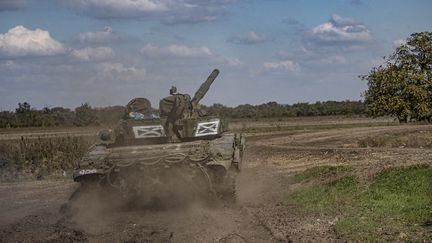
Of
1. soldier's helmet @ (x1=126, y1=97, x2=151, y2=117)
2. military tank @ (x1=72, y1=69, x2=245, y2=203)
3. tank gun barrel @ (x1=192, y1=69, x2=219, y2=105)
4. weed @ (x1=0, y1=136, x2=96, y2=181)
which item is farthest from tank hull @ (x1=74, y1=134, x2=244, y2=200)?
weed @ (x1=0, y1=136, x2=96, y2=181)

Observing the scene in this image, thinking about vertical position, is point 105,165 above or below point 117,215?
above

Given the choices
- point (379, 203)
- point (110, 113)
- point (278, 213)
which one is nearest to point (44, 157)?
point (110, 113)

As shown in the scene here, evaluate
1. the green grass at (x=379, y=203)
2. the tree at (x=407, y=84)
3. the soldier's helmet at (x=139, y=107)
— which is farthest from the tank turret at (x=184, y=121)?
the tree at (x=407, y=84)

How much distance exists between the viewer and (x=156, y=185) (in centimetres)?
1388

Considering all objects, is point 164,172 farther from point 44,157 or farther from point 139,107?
point 44,157

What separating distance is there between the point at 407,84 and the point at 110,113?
21661 mm

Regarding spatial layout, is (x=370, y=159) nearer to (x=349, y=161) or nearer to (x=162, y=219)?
(x=349, y=161)

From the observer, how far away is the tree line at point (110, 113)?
18616mm

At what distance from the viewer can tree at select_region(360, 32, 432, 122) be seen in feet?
116

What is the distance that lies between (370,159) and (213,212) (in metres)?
8.71

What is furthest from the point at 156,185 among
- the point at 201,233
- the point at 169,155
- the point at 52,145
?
the point at 52,145

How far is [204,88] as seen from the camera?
19.3 meters

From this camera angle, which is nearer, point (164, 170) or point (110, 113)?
point (164, 170)

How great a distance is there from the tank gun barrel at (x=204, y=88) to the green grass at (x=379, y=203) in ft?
12.7
